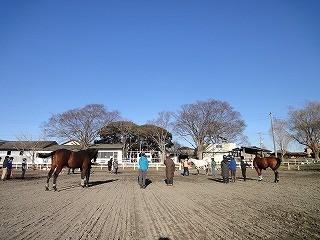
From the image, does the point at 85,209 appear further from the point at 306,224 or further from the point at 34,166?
the point at 34,166

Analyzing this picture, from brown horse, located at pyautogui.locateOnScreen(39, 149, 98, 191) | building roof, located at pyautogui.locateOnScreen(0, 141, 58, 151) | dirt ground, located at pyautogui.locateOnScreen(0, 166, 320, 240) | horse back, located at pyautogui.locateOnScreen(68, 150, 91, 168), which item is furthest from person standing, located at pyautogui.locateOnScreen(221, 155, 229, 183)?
building roof, located at pyautogui.locateOnScreen(0, 141, 58, 151)

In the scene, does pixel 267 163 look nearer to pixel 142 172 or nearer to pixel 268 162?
pixel 268 162

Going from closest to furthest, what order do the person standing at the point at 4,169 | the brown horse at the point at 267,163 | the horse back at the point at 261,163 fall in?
the brown horse at the point at 267,163, the horse back at the point at 261,163, the person standing at the point at 4,169

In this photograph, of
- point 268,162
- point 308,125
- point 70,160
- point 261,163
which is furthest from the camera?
point 308,125

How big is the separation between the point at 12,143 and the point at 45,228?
2417 inches

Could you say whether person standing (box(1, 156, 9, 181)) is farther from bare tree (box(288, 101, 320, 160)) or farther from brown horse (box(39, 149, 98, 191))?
bare tree (box(288, 101, 320, 160))

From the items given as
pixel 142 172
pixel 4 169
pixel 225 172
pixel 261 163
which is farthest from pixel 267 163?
pixel 4 169

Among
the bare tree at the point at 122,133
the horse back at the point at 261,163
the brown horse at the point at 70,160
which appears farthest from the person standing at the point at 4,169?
the bare tree at the point at 122,133

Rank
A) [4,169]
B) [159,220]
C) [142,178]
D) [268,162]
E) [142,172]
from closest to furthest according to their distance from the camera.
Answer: [159,220] → [142,178] → [142,172] → [268,162] → [4,169]

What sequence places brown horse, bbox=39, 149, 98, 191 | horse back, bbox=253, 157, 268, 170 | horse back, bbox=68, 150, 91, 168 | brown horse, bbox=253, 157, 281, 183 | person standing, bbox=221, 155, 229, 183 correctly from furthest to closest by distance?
1. horse back, bbox=253, 157, 268, 170
2. brown horse, bbox=253, 157, 281, 183
3. person standing, bbox=221, 155, 229, 183
4. horse back, bbox=68, 150, 91, 168
5. brown horse, bbox=39, 149, 98, 191

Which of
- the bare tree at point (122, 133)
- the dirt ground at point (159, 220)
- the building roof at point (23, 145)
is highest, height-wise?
the bare tree at point (122, 133)

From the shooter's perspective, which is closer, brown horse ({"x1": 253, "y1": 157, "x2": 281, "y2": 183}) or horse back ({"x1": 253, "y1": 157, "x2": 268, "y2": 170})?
brown horse ({"x1": 253, "y1": 157, "x2": 281, "y2": 183})

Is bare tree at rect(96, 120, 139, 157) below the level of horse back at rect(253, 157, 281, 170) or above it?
above

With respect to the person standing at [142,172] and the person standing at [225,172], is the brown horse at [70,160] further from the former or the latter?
the person standing at [225,172]
